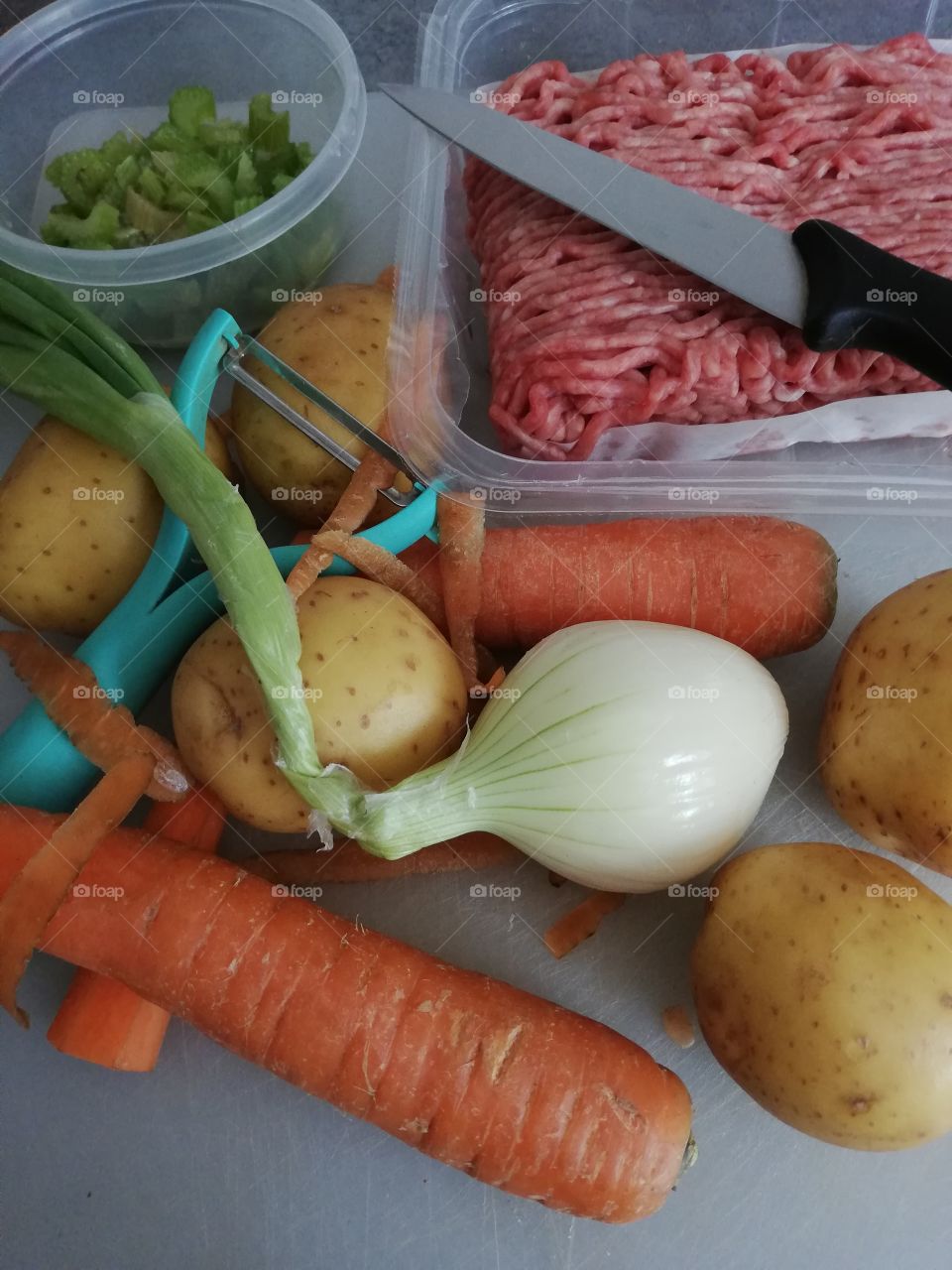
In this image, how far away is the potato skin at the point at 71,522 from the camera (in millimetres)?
999

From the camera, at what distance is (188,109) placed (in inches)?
46.2

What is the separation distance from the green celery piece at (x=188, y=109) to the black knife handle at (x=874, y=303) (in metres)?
0.74

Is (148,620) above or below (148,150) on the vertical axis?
below

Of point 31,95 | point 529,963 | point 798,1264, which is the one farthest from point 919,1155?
point 31,95

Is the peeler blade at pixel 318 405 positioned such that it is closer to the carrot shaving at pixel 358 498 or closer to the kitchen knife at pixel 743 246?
the carrot shaving at pixel 358 498

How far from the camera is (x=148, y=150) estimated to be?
3.82ft

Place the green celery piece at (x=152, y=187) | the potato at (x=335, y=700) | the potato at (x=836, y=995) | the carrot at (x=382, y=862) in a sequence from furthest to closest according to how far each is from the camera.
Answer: the green celery piece at (x=152, y=187)
the carrot at (x=382, y=862)
the potato at (x=335, y=700)
the potato at (x=836, y=995)

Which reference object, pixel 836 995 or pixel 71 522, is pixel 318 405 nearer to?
pixel 71 522

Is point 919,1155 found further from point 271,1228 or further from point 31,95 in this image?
point 31,95

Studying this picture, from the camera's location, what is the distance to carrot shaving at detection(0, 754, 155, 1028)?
0.89 meters

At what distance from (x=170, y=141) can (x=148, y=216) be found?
0.32ft

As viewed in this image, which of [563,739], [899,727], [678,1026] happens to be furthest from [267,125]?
[678,1026]

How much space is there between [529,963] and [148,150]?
104 centimetres

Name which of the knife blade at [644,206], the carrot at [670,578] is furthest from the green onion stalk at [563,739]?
the knife blade at [644,206]
